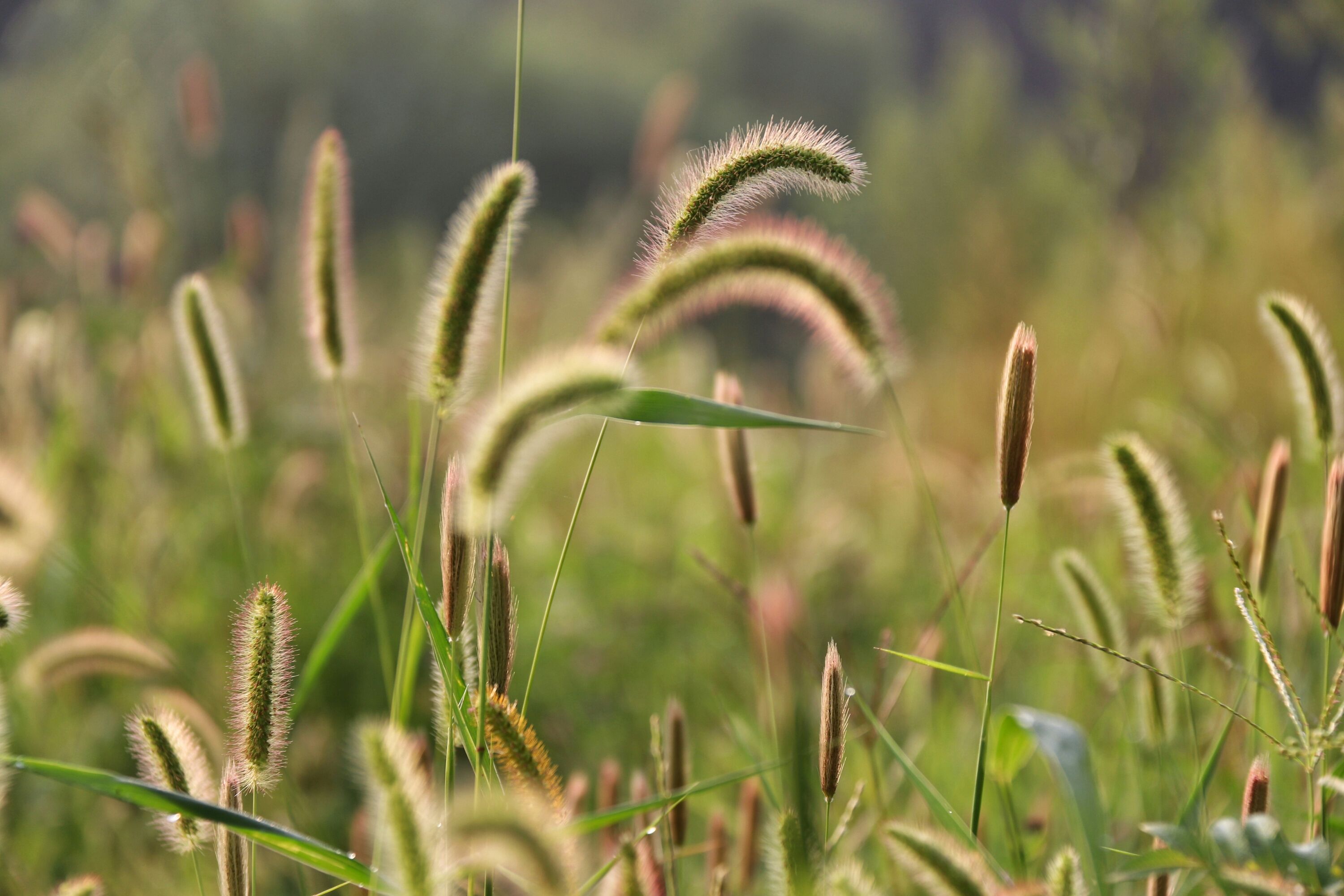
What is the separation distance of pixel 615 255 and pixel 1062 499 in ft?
8.20

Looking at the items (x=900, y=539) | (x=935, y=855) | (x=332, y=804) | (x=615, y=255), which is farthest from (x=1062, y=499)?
(x=615, y=255)

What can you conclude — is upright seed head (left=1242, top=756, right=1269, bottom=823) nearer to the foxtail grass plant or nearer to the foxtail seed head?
the foxtail grass plant

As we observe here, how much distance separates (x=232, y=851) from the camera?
0.73 m

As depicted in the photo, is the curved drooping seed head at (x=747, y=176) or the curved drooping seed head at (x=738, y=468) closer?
the curved drooping seed head at (x=747, y=176)

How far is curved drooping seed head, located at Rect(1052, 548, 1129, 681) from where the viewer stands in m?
0.98

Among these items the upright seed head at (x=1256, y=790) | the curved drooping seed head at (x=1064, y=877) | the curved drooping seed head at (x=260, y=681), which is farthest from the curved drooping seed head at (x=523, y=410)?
the upright seed head at (x=1256, y=790)

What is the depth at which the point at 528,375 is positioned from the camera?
581 millimetres

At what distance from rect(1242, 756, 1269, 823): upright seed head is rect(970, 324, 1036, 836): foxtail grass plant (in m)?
0.18

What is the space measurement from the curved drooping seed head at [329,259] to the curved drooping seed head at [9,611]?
0.44 m

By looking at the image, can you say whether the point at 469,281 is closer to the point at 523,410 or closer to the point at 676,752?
the point at 523,410

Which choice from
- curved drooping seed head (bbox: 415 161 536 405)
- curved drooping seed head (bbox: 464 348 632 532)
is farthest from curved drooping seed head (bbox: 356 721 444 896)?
curved drooping seed head (bbox: 415 161 536 405)

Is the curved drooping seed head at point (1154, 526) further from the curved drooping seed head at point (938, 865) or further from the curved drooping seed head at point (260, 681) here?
the curved drooping seed head at point (260, 681)

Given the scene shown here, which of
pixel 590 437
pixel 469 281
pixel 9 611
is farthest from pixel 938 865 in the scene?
pixel 590 437

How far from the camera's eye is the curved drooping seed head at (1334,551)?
0.76 meters
